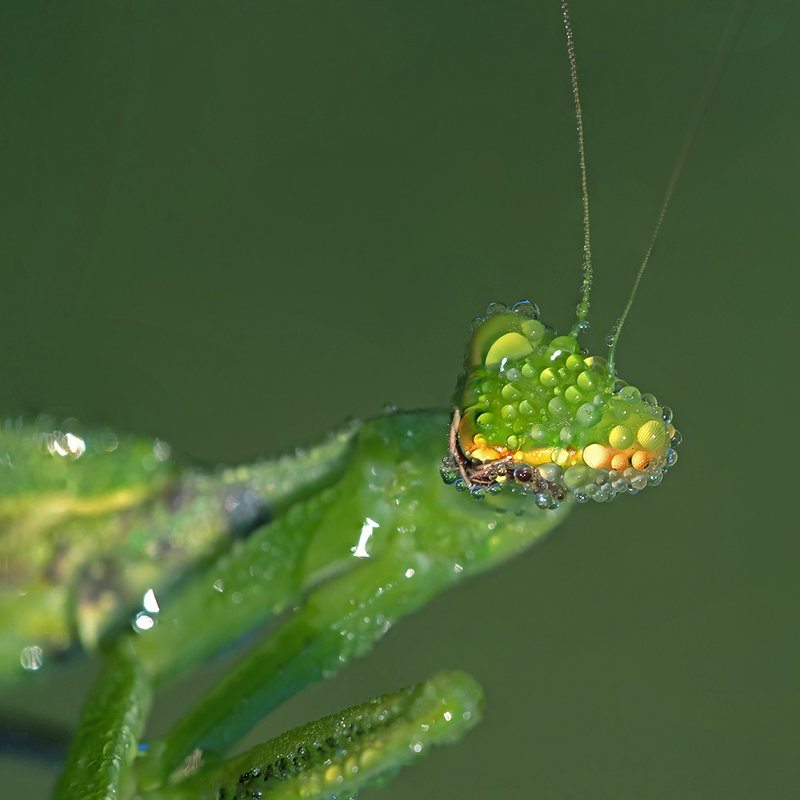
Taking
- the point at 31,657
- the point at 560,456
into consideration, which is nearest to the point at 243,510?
the point at 31,657

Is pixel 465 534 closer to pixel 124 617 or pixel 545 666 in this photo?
pixel 124 617

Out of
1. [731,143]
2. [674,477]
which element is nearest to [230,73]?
[731,143]

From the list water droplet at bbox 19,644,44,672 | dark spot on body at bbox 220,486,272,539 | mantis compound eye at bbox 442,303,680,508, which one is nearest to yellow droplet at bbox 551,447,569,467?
mantis compound eye at bbox 442,303,680,508

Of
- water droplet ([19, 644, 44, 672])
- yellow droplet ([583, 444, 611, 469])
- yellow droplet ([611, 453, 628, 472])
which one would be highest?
water droplet ([19, 644, 44, 672])

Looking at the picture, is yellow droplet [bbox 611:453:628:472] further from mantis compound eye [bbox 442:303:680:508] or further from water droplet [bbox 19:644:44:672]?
water droplet [bbox 19:644:44:672]

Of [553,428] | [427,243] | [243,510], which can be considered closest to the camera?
[553,428]

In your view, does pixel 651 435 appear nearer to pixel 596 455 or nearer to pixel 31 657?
pixel 596 455

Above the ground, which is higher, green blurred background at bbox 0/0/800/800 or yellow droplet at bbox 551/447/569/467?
green blurred background at bbox 0/0/800/800

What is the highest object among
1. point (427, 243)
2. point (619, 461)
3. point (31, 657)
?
point (427, 243)
